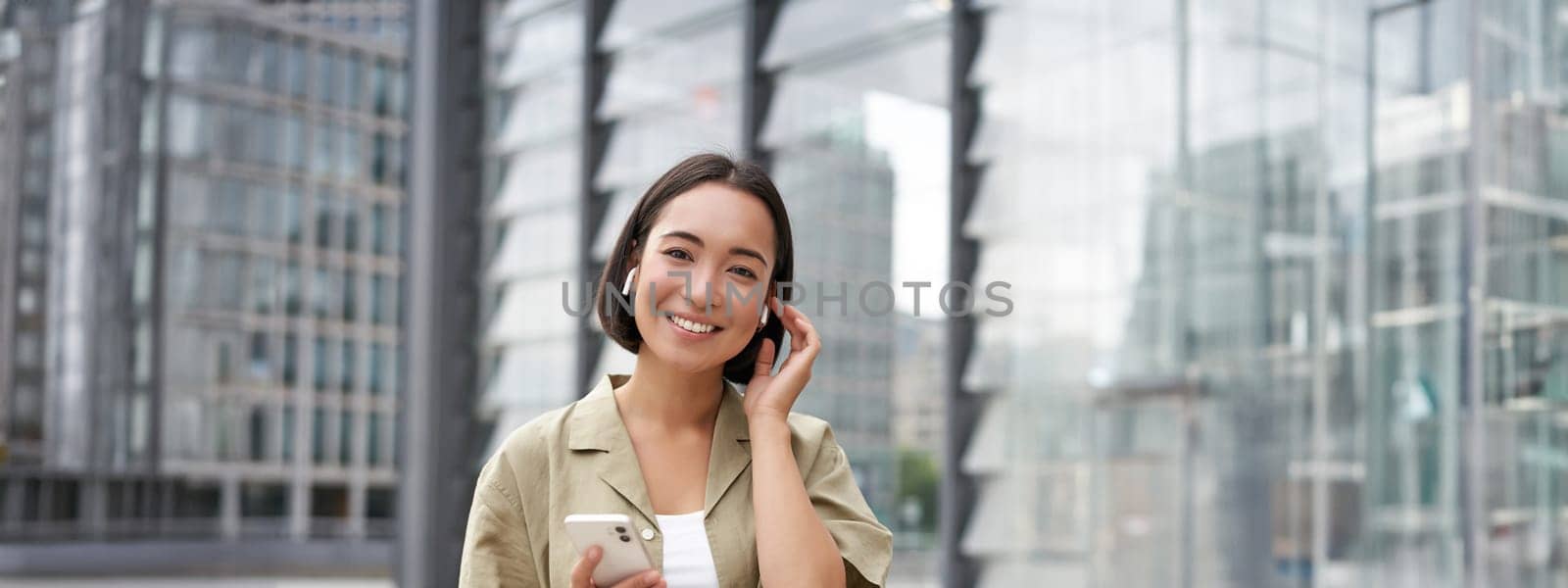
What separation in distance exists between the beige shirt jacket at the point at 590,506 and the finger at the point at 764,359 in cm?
7

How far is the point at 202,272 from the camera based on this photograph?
47.9 feet

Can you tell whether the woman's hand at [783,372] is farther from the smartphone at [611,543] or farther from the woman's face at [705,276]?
the smartphone at [611,543]

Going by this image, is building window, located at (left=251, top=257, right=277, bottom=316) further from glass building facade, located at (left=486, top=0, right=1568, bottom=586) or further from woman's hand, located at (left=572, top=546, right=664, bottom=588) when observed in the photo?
woman's hand, located at (left=572, top=546, right=664, bottom=588)

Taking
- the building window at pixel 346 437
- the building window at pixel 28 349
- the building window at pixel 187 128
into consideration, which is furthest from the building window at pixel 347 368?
the building window at pixel 28 349

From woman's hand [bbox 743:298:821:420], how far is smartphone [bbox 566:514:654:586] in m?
0.19

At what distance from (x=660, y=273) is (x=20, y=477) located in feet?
38.1

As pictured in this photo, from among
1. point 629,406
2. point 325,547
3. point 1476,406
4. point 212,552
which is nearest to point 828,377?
point 1476,406

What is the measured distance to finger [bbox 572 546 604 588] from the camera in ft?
4.27

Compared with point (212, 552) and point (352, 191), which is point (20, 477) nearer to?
point (212, 552)

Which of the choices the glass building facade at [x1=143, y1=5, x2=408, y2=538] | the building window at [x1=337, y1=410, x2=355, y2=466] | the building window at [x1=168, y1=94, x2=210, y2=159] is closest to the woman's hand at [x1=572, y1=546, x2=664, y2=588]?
the glass building facade at [x1=143, y1=5, x2=408, y2=538]

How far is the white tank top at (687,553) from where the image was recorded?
1.39m

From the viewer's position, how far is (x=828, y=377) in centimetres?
595

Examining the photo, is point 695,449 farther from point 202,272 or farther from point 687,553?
point 202,272

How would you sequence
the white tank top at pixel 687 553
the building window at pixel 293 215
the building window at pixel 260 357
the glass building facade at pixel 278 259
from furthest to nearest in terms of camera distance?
the building window at pixel 293 215 → the building window at pixel 260 357 → the glass building facade at pixel 278 259 → the white tank top at pixel 687 553
